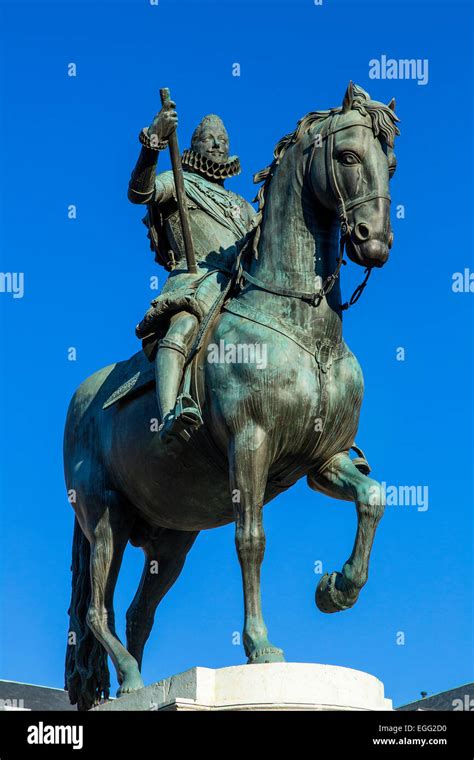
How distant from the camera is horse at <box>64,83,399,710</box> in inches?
549

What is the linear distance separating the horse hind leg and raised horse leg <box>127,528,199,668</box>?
1.92ft

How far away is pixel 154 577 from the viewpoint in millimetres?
16734

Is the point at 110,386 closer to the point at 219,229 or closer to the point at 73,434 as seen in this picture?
the point at 73,434

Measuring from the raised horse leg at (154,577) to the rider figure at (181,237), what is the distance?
2.39m

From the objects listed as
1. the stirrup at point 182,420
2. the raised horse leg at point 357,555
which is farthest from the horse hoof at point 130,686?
the stirrup at point 182,420

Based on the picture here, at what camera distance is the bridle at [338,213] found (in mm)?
13938

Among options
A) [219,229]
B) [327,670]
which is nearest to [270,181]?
[219,229]

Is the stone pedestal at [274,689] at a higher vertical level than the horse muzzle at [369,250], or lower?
lower

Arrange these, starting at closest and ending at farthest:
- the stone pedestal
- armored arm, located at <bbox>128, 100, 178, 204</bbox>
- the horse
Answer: the stone pedestal
the horse
armored arm, located at <bbox>128, 100, 178, 204</bbox>

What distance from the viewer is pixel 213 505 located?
607 inches

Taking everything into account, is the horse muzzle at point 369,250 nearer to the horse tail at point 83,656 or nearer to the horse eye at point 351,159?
the horse eye at point 351,159

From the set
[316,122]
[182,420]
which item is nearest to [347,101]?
[316,122]

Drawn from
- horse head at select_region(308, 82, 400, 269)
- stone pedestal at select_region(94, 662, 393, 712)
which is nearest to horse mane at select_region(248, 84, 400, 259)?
horse head at select_region(308, 82, 400, 269)

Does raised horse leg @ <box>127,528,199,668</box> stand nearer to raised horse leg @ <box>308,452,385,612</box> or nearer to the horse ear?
raised horse leg @ <box>308,452,385,612</box>
